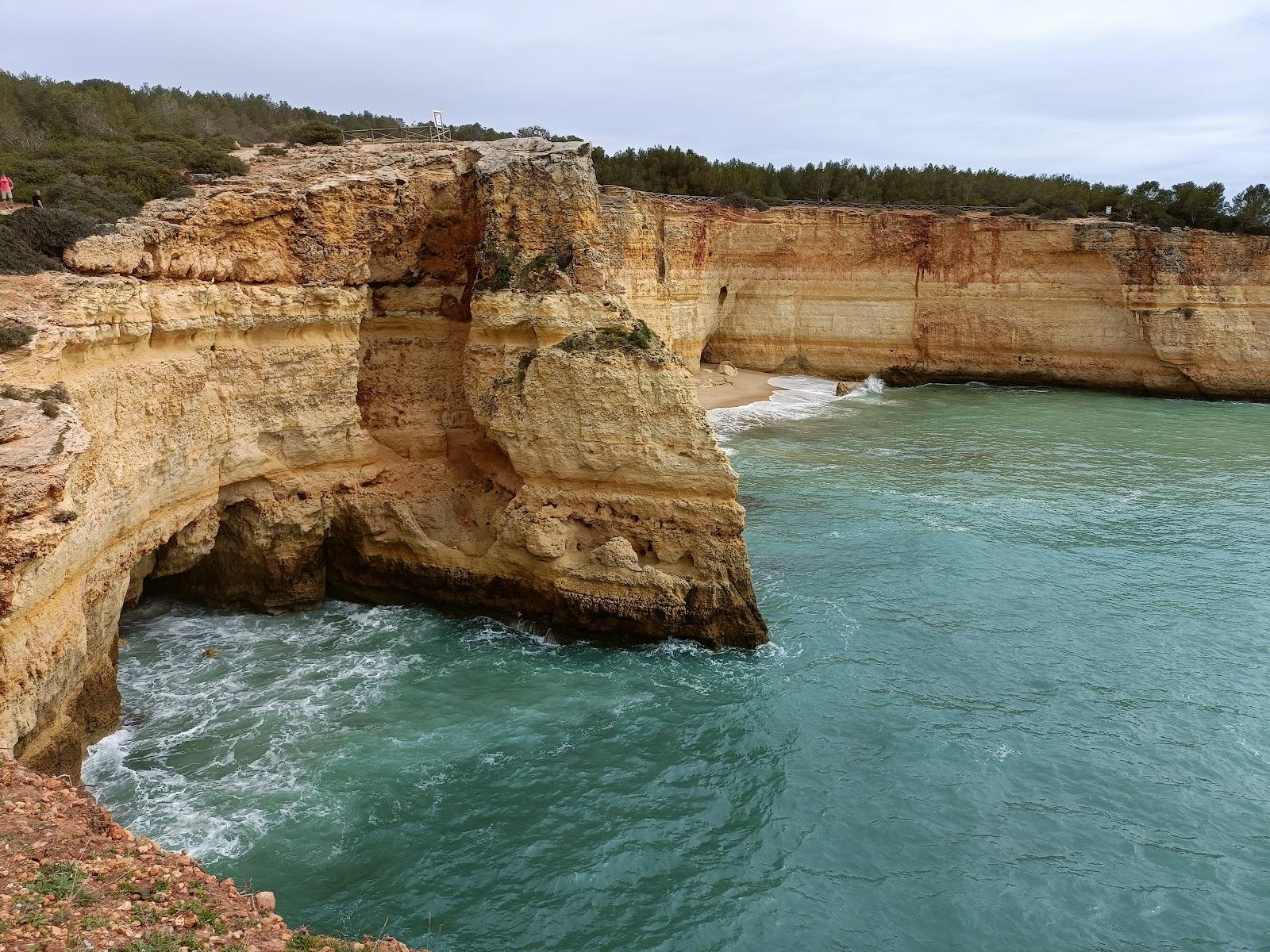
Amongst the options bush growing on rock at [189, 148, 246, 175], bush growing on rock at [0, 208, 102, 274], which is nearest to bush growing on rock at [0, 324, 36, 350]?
bush growing on rock at [0, 208, 102, 274]

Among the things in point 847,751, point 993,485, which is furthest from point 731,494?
point 993,485

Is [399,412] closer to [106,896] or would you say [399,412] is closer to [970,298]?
[106,896]

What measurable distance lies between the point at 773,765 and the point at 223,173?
1415 cm

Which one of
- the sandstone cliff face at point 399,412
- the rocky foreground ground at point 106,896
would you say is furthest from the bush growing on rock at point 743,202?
the rocky foreground ground at point 106,896

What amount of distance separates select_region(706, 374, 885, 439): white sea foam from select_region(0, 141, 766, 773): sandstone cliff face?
14190mm

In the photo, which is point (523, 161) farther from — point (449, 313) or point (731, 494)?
point (731, 494)

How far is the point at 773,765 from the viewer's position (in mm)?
11469

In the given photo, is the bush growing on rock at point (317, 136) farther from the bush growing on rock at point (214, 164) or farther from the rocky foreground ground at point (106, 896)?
the rocky foreground ground at point (106, 896)

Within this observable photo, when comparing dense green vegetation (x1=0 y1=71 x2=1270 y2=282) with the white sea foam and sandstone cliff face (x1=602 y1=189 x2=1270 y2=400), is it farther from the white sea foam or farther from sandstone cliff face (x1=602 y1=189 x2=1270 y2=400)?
the white sea foam

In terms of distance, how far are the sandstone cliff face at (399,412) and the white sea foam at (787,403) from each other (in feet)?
46.6

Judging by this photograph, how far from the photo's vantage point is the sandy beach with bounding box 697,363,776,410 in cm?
3819

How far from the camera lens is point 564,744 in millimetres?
11766

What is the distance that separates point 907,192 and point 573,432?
44659 mm

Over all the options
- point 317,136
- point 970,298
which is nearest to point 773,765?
point 317,136
